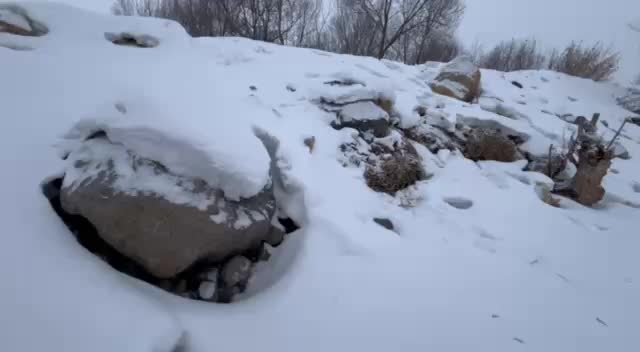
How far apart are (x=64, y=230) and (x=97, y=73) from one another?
1.95 metres

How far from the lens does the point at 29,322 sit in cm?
91

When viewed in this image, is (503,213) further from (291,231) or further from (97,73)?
(97,73)

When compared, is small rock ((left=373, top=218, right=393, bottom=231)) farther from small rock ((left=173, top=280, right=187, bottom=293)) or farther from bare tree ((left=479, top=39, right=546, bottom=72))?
bare tree ((left=479, top=39, right=546, bottom=72))

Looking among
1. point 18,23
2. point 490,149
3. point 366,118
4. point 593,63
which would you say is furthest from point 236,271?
point 593,63

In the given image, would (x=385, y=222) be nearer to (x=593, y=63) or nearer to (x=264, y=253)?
(x=264, y=253)

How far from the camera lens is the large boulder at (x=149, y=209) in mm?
1182

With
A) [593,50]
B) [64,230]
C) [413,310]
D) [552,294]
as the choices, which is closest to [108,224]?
[64,230]

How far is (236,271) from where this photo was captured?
1.37 metres

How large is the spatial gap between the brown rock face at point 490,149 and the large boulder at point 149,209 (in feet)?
9.46

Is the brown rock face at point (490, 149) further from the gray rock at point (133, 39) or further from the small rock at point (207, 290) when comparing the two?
the gray rock at point (133, 39)

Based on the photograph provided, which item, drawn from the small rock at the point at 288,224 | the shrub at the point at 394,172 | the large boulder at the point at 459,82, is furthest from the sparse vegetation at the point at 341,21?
the small rock at the point at 288,224

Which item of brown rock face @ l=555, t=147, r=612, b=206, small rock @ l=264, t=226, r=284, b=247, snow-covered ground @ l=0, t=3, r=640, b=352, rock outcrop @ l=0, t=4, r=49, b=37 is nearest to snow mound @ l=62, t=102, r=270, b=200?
snow-covered ground @ l=0, t=3, r=640, b=352

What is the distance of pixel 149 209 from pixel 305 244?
770 millimetres

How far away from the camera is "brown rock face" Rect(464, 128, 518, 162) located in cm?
332
